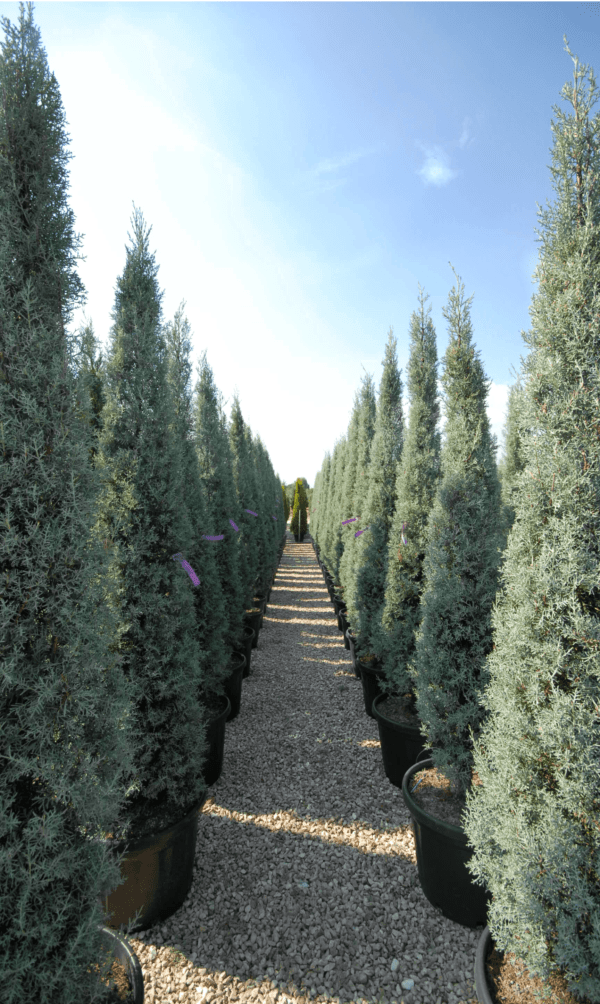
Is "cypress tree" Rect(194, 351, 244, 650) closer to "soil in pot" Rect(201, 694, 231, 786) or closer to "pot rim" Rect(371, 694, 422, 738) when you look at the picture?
"soil in pot" Rect(201, 694, 231, 786)

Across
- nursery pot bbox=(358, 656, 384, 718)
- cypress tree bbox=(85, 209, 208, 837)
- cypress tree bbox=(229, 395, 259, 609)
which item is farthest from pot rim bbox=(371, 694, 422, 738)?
cypress tree bbox=(229, 395, 259, 609)

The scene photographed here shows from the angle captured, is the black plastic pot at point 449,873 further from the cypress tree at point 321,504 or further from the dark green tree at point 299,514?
the dark green tree at point 299,514

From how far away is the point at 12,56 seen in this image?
2029 mm

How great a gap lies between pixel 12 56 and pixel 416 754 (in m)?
5.51

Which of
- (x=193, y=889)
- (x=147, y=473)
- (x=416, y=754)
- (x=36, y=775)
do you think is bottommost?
(x=193, y=889)

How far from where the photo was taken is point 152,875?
2.90 metres

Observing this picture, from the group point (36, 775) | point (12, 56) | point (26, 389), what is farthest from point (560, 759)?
point (12, 56)

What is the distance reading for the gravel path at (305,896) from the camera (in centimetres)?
263

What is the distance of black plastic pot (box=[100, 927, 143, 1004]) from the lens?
194 centimetres

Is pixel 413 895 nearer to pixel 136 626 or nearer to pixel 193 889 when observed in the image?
pixel 193 889

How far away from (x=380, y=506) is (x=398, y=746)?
3203mm

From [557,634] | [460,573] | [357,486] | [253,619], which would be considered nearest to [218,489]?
[253,619]

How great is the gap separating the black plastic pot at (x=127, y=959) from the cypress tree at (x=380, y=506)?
4.30 meters

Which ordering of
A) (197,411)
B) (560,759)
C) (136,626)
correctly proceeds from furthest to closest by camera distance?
(197,411)
(136,626)
(560,759)
